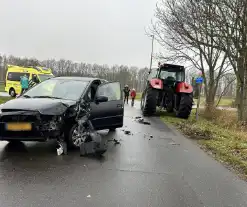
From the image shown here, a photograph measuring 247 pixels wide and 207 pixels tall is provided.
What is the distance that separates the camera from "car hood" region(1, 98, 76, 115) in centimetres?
608

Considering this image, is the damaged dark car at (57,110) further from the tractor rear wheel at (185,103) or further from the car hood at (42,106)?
the tractor rear wheel at (185,103)

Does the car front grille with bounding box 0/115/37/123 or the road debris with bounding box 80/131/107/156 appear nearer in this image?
the car front grille with bounding box 0/115/37/123

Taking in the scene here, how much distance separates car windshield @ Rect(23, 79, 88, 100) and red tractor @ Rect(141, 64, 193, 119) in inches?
295

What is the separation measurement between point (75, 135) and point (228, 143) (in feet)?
16.3

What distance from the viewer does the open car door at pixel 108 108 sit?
307 inches

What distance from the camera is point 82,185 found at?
4.58 meters

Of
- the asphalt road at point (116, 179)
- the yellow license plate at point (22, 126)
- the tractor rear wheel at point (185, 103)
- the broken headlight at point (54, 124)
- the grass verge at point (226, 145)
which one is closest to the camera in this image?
the asphalt road at point (116, 179)

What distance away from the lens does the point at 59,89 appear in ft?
25.2

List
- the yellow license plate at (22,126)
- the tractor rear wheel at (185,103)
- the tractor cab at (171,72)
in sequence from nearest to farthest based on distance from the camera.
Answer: the yellow license plate at (22,126)
the tractor rear wheel at (185,103)
the tractor cab at (171,72)

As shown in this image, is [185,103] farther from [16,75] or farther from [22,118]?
[16,75]

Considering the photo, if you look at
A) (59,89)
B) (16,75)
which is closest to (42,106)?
(59,89)

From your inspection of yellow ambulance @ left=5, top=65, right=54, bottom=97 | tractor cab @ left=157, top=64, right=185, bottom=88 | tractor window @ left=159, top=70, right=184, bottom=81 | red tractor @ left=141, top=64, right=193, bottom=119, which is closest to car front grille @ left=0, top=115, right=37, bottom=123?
red tractor @ left=141, top=64, right=193, bottom=119

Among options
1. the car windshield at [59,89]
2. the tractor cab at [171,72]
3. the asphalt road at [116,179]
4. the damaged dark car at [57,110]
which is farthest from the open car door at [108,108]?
the tractor cab at [171,72]

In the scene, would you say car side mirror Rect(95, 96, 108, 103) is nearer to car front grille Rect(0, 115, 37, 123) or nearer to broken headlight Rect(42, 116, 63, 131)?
broken headlight Rect(42, 116, 63, 131)
